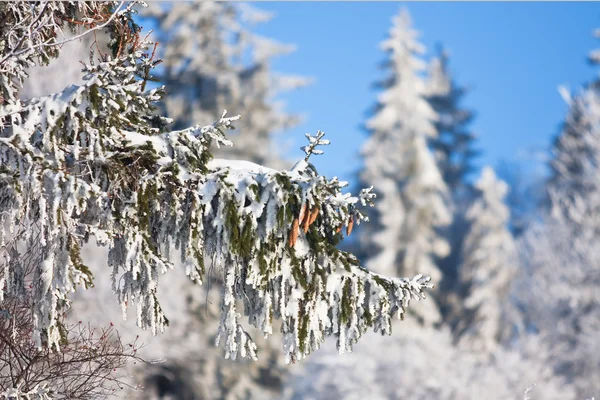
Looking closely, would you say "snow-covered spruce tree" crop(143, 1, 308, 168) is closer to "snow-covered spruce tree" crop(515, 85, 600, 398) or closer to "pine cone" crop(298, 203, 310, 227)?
"snow-covered spruce tree" crop(515, 85, 600, 398)

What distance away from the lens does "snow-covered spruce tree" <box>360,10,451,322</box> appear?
28.4 meters

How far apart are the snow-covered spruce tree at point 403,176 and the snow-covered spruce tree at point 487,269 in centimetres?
266

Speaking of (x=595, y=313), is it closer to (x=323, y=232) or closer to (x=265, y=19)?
(x=265, y=19)

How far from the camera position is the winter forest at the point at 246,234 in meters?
4.60

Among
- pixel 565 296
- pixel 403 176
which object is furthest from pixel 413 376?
pixel 403 176

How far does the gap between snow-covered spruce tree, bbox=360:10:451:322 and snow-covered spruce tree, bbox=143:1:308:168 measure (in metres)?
8.40

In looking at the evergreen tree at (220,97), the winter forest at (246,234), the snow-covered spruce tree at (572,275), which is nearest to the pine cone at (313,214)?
the winter forest at (246,234)

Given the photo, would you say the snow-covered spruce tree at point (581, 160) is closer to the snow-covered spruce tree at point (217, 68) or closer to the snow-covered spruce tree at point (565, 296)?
the snow-covered spruce tree at point (565, 296)

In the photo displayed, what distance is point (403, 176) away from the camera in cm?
2903

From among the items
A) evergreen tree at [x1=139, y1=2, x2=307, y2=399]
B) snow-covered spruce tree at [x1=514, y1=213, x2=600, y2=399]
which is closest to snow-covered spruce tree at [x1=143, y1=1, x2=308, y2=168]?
evergreen tree at [x1=139, y1=2, x2=307, y2=399]

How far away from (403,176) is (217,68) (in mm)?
10984

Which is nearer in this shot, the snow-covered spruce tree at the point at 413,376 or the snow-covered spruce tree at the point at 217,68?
the snow-covered spruce tree at the point at 413,376

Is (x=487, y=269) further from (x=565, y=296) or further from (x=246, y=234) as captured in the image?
(x=246, y=234)

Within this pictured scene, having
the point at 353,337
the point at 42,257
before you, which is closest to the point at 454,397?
the point at 353,337
